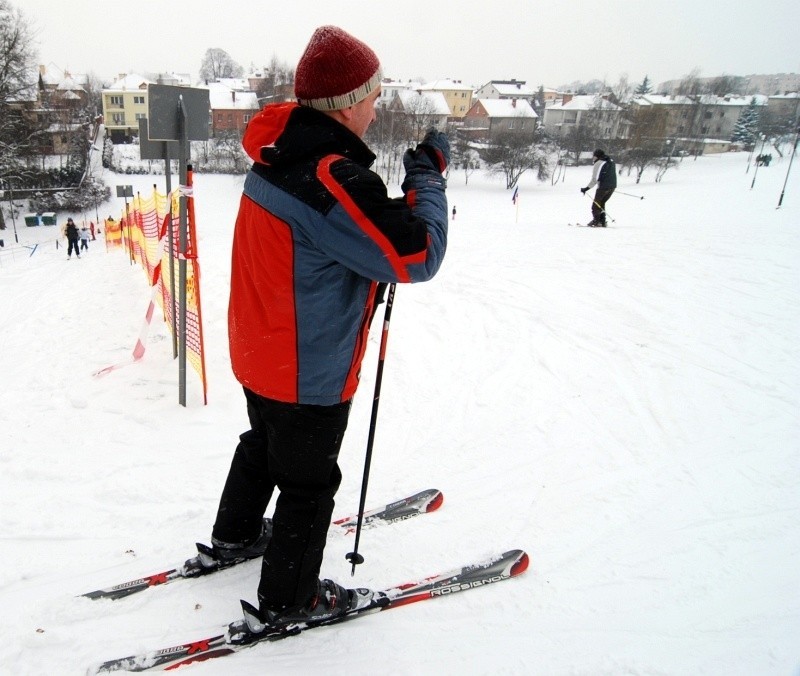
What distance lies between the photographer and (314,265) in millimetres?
1542

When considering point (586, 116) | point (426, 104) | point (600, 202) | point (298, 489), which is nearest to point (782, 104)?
point (586, 116)

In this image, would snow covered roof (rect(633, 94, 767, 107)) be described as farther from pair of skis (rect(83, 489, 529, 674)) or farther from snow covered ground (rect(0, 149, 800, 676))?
pair of skis (rect(83, 489, 529, 674))

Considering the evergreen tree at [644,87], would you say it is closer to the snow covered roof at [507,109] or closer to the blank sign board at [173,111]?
the snow covered roof at [507,109]

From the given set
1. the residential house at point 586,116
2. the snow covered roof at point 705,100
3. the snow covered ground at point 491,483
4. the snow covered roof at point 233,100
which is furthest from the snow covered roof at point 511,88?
the snow covered ground at point 491,483

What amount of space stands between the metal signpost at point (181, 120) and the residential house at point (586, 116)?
2743 inches

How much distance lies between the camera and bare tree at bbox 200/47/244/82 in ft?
323

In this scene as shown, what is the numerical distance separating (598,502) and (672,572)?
1.77 feet

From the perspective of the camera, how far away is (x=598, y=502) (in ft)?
9.03

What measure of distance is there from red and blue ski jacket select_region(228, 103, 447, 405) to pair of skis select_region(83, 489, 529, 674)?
→ 36.7 inches

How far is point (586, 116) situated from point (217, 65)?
7508 centimetres

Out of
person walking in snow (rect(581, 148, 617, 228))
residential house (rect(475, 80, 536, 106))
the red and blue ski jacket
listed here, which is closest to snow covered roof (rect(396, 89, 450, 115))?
person walking in snow (rect(581, 148, 617, 228))

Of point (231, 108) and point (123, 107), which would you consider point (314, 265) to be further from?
point (123, 107)

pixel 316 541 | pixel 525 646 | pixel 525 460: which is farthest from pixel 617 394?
pixel 316 541

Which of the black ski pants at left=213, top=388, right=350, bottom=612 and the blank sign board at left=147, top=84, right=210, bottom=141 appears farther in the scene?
the blank sign board at left=147, top=84, right=210, bottom=141
